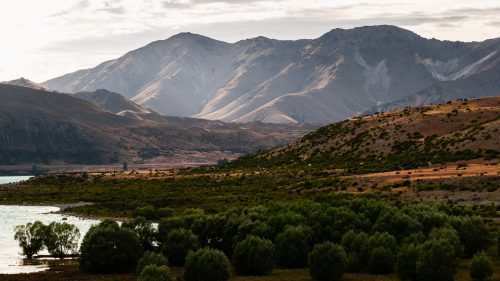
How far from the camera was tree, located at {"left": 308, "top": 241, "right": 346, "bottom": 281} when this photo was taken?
5825cm

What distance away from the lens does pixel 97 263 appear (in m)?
66.5

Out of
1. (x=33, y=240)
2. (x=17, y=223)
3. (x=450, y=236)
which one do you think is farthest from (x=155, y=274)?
(x=17, y=223)

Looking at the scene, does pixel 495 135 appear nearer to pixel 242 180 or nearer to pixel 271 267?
pixel 242 180

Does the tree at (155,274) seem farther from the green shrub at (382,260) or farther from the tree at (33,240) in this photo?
the tree at (33,240)

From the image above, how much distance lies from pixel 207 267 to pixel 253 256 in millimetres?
6458

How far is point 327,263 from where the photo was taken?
192 ft

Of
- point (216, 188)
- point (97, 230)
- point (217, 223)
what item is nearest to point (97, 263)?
point (97, 230)

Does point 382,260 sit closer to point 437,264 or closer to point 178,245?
point 437,264

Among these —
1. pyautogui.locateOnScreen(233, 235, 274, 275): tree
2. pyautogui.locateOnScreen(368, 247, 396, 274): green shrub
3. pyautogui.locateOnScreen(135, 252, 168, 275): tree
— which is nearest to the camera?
pyautogui.locateOnScreen(135, 252, 168, 275): tree

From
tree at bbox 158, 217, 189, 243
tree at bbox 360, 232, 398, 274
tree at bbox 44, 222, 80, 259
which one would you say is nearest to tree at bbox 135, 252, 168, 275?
tree at bbox 158, 217, 189, 243

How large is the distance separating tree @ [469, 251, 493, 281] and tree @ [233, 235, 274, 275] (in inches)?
683

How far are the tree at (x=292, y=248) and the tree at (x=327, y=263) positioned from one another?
6948 mm

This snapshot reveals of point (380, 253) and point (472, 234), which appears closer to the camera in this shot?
point (380, 253)

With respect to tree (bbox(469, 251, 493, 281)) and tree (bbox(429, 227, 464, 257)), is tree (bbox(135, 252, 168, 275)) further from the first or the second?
tree (bbox(469, 251, 493, 281))
